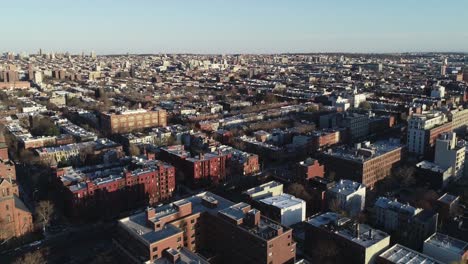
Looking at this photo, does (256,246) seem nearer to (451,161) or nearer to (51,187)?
(51,187)

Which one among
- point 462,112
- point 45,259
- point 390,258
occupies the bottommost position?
point 45,259

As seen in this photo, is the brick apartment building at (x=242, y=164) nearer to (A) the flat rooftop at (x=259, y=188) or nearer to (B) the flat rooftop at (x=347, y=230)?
(A) the flat rooftop at (x=259, y=188)

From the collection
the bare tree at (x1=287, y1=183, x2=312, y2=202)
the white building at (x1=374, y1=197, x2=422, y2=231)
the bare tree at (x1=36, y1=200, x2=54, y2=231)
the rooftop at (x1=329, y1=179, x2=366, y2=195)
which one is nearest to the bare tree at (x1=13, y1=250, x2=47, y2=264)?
the bare tree at (x1=36, y1=200, x2=54, y2=231)

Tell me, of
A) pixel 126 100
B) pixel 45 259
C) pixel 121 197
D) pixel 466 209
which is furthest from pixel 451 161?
pixel 126 100

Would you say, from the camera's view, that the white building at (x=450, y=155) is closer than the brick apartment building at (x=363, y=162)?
No

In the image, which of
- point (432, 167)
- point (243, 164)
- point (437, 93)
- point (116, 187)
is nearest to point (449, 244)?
point (432, 167)

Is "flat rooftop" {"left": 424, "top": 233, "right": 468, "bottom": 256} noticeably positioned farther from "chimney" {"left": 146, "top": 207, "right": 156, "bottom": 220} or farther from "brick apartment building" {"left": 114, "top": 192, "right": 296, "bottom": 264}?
"chimney" {"left": 146, "top": 207, "right": 156, "bottom": 220}

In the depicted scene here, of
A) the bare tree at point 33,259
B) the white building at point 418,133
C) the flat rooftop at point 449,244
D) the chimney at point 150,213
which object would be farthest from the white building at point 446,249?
the white building at point 418,133
